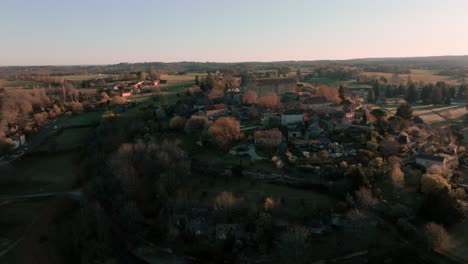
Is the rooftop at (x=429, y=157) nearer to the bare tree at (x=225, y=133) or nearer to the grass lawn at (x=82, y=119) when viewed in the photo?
the bare tree at (x=225, y=133)

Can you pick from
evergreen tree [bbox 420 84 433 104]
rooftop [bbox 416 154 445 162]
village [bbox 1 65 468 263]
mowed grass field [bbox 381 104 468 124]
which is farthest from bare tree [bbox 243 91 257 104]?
evergreen tree [bbox 420 84 433 104]

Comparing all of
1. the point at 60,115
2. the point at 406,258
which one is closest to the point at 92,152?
the point at 60,115

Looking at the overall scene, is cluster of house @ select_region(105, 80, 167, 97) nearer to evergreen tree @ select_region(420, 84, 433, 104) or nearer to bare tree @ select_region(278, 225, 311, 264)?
evergreen tree @ select_region(420, 84, 433, 104)

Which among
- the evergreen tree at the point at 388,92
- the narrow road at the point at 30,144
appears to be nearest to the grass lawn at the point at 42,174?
the narrow road at the point at 30,144

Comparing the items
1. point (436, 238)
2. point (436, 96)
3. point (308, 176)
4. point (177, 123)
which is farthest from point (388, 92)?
point (436, 238)

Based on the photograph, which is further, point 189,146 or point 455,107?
point 455,107

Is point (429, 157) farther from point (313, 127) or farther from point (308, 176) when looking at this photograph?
point (313, 127)

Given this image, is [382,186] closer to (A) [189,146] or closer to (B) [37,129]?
(A) [189,146]

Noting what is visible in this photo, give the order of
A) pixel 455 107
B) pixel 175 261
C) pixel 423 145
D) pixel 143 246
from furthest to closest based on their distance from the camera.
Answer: pixel 455 107, pixel 423 145, pixel 143 246, pixel 175 261

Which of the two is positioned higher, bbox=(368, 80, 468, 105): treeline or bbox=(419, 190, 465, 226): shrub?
bbox=(368, 80, 468, 105): treeline
